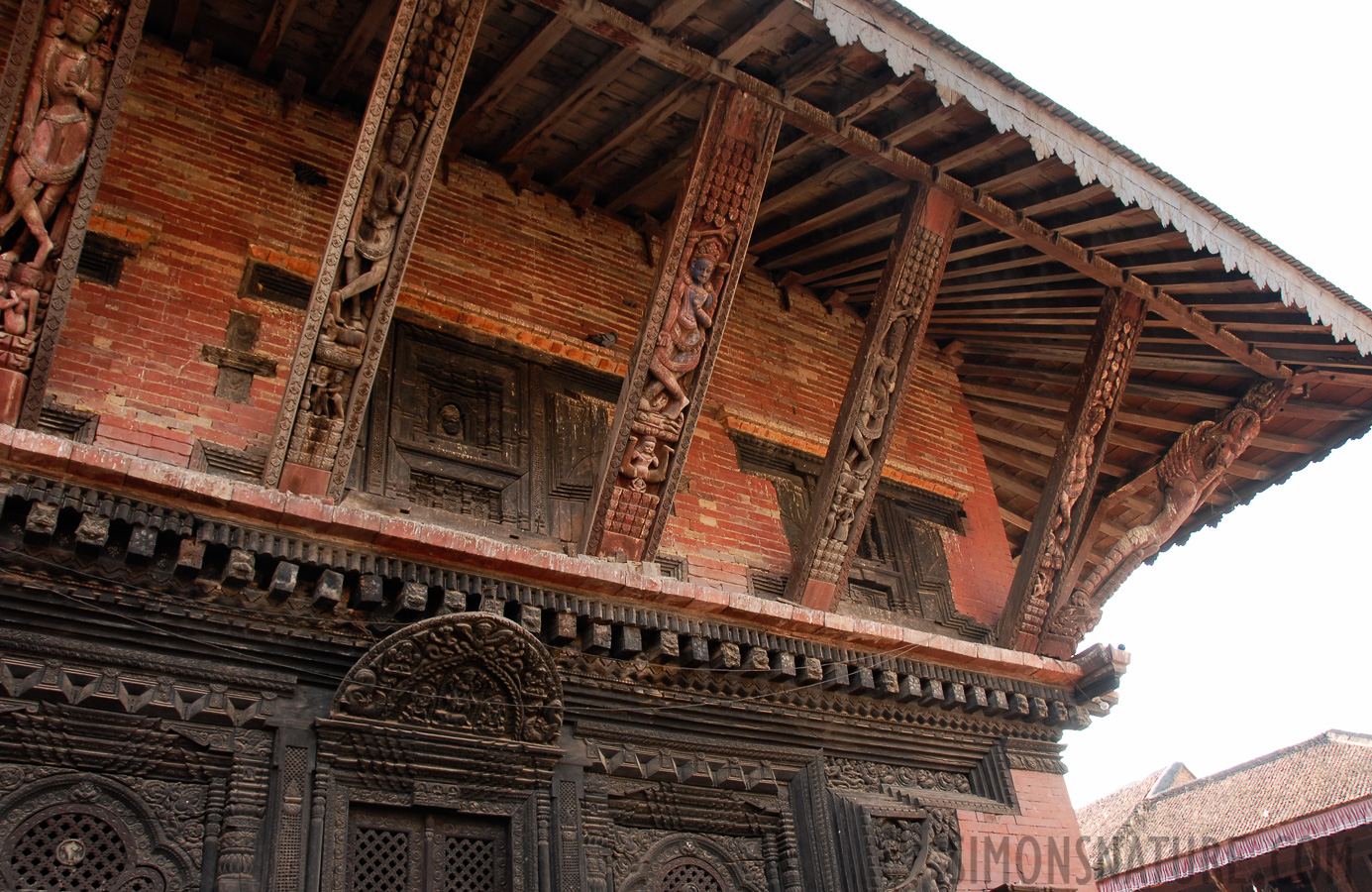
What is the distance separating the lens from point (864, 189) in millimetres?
6320

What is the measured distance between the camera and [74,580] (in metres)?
3.90

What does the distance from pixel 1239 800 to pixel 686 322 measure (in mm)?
13143

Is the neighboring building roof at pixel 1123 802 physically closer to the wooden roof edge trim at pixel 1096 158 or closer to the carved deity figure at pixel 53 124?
the wooden roof edge trim at pixel 1096 158

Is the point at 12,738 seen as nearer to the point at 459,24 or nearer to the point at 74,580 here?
the point at 74,580

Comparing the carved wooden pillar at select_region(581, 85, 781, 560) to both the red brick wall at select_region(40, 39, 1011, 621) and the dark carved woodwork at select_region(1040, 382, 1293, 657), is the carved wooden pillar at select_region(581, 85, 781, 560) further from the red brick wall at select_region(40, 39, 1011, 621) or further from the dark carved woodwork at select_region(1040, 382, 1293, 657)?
the dark carved woodwork at select_region(1040, 382, 1293, 657)

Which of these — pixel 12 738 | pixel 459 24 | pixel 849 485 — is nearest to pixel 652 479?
pixel 849 485

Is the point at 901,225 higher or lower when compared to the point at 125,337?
higher

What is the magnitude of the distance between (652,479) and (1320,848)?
31.2ft

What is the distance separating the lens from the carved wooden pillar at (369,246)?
4.39m

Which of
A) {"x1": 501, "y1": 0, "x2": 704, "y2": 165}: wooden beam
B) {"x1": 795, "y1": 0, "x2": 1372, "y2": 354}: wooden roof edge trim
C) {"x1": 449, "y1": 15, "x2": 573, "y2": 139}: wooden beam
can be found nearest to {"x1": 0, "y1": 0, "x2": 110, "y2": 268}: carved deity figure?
{"x1": 449, "y1": 15, "x2": 573, "y2": 139}: wooden beam

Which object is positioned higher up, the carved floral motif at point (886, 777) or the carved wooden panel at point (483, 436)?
the carved wooden panel at point (483, 436)

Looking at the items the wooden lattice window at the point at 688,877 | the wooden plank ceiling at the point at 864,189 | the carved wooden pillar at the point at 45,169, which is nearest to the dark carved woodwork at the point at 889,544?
the wooden plank ceiling at the point at 864,189

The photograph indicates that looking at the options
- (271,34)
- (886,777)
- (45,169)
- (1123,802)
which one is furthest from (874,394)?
(1123,802)

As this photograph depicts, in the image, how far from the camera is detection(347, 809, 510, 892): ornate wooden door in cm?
414
